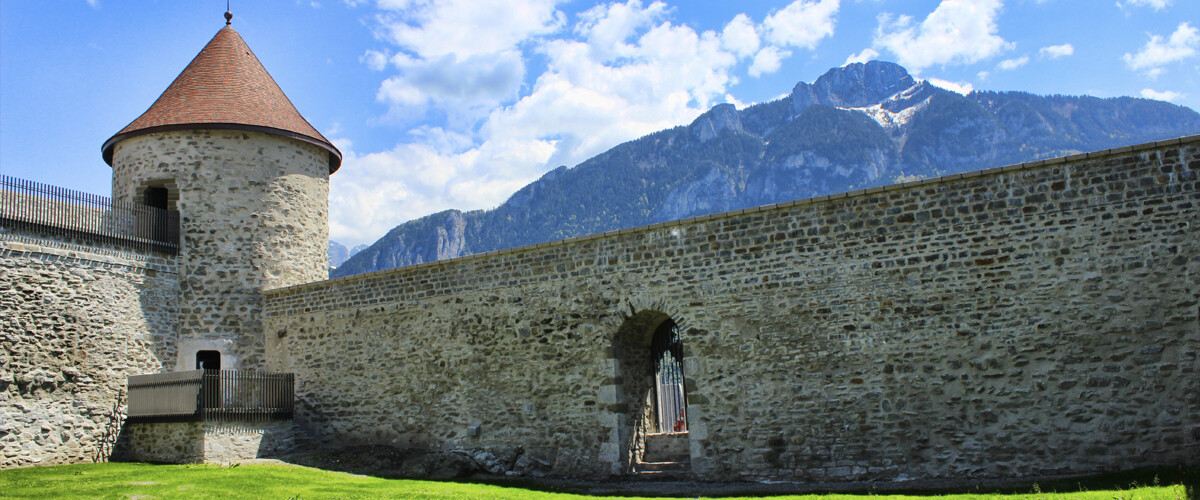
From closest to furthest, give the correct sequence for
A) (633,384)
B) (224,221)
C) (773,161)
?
(633,384), (224,221), (773,161)

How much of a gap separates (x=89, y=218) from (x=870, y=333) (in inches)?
548

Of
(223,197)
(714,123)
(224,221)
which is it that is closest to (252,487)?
(224,221)

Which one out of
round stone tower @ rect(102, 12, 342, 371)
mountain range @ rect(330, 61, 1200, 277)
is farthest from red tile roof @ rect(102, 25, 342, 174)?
mountain range @ rect(330, 61, 1200, 277)

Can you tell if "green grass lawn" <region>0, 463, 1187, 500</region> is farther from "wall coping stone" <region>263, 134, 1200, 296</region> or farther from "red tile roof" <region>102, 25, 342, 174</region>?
"red tile roof" <region>102, 25, 342, 174</region>

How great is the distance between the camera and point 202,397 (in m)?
14.1

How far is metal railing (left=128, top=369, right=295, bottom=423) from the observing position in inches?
556

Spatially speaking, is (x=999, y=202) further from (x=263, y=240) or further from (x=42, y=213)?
(x=42, y=213)

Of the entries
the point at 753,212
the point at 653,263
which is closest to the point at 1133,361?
the point at 753,212

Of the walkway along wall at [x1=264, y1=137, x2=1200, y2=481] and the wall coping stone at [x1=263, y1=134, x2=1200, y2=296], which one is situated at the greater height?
the wall coping stone at [x1=263, y1=134, x2=1200, y2=296]

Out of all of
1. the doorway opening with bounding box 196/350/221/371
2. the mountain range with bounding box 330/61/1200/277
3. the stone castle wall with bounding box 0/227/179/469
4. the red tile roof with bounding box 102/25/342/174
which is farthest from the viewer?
the mountain range with bounding box 330/61/1200/277

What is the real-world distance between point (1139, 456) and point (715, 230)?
6.04 meters

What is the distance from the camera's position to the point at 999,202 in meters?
10.7

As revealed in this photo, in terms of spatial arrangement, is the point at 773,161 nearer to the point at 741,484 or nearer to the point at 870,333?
the point at 870,333

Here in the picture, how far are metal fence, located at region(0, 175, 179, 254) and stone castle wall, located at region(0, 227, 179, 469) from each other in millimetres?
211
